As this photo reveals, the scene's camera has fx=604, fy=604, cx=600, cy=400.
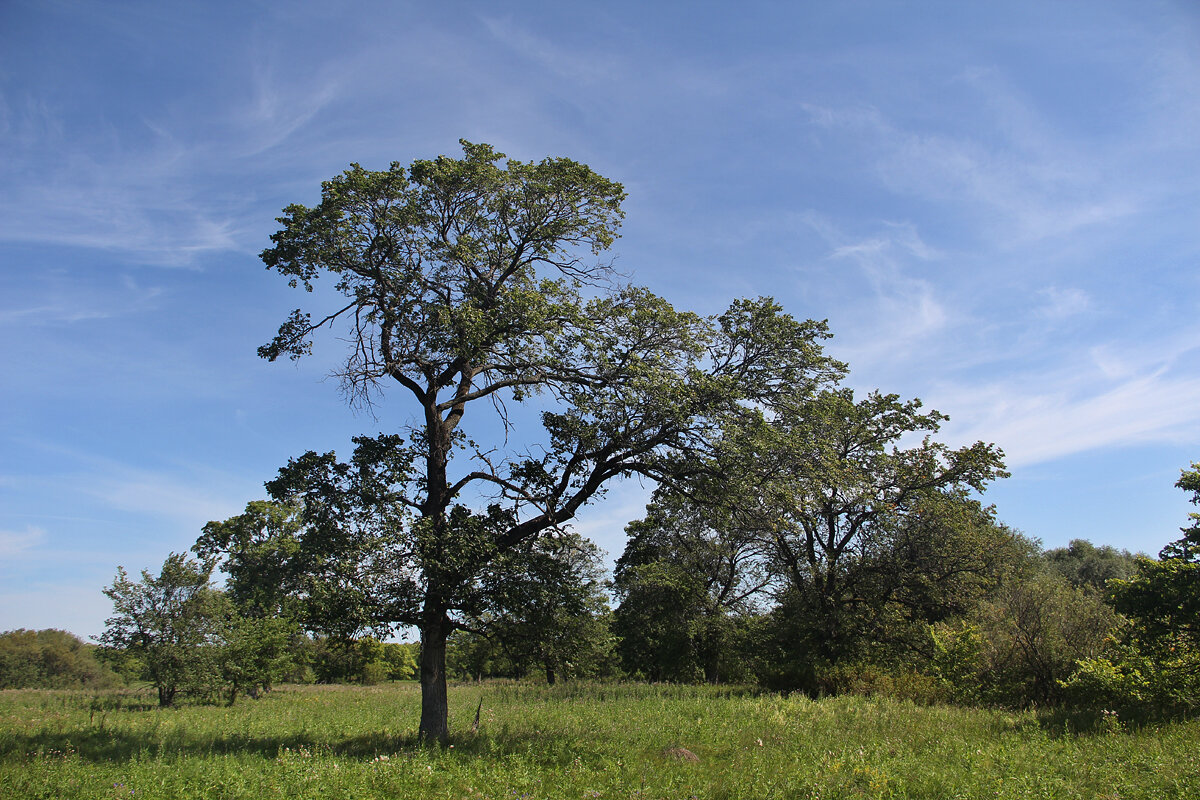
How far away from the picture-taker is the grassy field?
934 cm

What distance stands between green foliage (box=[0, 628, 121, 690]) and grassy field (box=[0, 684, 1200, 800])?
48.9 m

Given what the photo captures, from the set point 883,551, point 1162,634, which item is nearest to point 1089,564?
point 883,551

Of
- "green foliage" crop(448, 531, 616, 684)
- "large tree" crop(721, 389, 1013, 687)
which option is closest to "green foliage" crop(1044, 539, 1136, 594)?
"large tree" crop(721, 389, 1013, 687)

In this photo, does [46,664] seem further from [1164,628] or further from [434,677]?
[1164,628]

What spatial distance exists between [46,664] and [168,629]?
48.6 meters

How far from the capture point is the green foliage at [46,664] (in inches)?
2045

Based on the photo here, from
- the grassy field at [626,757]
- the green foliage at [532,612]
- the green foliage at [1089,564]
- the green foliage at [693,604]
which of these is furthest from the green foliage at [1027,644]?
the green foliage at [1089,564]

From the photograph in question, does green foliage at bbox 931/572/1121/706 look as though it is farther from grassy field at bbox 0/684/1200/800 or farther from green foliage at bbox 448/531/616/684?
green foliage at bbox 448/531/616/684

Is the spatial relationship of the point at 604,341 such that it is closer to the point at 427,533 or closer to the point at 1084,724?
the point at 427,533

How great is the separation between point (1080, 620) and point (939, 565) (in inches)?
224

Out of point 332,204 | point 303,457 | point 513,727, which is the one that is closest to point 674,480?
point 513,727

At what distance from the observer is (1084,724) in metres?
14.1

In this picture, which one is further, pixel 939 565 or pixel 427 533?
pixel 939 565

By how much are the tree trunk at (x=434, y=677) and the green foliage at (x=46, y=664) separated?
179ft
